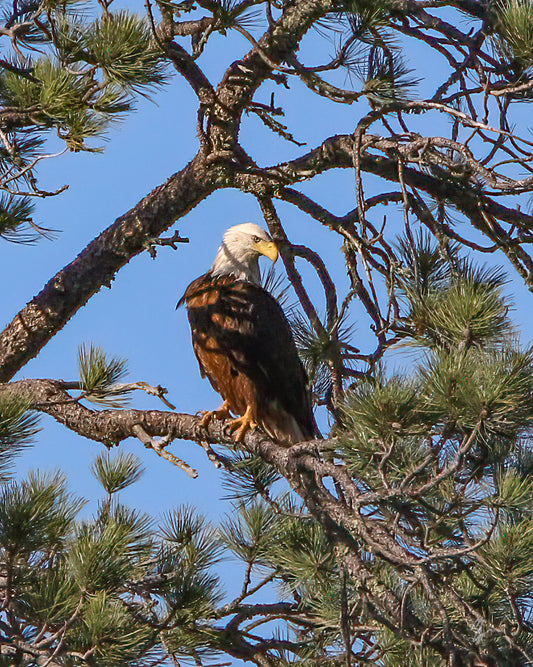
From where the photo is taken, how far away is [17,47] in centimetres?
306

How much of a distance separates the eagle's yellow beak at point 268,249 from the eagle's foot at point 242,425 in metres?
0.80

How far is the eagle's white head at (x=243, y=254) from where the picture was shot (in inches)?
194

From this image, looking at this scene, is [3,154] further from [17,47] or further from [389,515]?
[389,515]

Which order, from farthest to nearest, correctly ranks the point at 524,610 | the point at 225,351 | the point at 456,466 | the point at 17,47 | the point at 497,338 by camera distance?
1. the point at 225,351
2. the point at 17,47
3. the point at 524,610
4. the point at 497,338
5. the point at 456,466

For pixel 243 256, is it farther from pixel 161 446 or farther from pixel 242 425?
pixel 161 446

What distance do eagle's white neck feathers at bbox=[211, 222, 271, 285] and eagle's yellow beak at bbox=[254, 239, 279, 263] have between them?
32 mm

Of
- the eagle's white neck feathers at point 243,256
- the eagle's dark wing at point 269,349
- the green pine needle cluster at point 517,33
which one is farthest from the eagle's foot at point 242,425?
the green pine needle cluster at point 517,33

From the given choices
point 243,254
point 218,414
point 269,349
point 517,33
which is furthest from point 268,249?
point 517,33

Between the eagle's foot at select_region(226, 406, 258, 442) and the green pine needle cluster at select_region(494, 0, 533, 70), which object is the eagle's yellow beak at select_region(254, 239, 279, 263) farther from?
the green pine needle cluster at select_region(494, 0, 533, 70)

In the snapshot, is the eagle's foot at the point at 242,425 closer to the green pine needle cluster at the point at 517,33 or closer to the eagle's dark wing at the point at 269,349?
the eagle's dark wing at the point at 269,349

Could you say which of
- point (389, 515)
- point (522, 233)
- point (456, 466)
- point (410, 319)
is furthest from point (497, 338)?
point (522, 233)

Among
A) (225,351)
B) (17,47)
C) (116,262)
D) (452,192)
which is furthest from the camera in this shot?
(225,351)

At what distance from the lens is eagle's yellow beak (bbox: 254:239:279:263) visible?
458 cm

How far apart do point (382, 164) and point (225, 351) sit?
4.28ft
